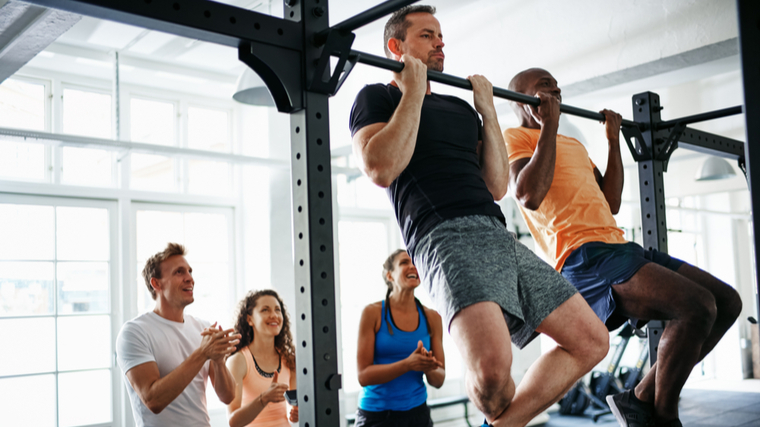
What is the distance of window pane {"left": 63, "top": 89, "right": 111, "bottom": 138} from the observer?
5391 mm

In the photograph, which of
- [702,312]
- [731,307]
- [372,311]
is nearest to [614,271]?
[702,312]

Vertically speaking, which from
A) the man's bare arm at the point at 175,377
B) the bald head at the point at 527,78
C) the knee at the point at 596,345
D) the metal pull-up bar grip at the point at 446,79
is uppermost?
the bald head at the point at 527,78

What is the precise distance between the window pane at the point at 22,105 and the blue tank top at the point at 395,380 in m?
3.70

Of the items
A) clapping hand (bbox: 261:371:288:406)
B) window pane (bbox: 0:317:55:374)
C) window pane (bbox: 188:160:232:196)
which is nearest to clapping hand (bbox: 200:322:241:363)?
clapping hand (bbox: 261:371:288:406)

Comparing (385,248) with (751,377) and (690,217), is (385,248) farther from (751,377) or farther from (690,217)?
(751,377)

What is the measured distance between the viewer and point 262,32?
145 centimetres

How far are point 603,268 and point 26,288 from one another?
4.65m

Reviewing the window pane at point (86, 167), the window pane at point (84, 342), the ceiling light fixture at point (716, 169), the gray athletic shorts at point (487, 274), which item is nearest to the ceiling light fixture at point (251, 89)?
the gray athletic shorts at point (487, 274)

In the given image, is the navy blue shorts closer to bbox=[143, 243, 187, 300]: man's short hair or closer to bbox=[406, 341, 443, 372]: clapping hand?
bbox=[406, 341, 443, 372]: clapping hand

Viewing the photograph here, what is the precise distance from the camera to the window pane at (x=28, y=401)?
4758mm

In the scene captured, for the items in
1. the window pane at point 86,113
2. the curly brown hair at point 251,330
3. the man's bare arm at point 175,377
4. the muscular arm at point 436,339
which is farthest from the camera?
the window pane at point 86,113

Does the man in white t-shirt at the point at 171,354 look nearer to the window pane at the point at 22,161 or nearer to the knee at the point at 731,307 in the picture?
the knee at the point at 731,307

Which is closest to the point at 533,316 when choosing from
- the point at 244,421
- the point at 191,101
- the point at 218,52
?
the point at 244,421

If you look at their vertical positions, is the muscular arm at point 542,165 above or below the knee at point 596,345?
above
